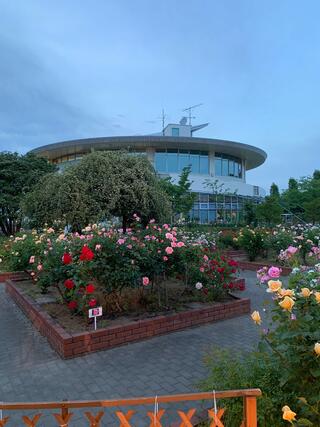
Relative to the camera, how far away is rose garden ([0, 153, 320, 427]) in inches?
91.3

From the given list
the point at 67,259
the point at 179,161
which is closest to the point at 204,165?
the point at 179,161

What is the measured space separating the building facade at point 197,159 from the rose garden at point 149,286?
61.7 ft

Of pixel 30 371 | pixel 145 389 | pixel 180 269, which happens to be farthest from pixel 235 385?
pixel 180 269

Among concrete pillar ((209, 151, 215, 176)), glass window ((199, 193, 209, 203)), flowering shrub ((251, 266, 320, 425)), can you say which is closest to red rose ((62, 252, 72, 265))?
flowering shrub ((251, 266, 320, 425))

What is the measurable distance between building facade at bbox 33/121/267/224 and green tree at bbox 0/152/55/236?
940cm

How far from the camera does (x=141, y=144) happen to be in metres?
30.6

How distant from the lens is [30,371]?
395 cm

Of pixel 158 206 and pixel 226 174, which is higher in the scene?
pixel 226 174

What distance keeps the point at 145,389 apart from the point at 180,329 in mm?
1871

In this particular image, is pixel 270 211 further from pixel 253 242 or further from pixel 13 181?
pixel 13 181

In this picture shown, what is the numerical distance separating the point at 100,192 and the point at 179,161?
79.6 ft

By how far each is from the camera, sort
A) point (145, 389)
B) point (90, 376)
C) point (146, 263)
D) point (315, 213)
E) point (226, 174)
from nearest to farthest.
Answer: point (145, 389), point (90, 376), point (146, 263), point (315, 213), point (226, 174)

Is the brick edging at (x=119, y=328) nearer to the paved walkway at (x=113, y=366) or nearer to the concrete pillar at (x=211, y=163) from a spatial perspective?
the paved walkway at (x=113, y=366)

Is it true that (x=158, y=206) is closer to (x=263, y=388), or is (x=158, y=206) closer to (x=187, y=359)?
(x=187, y=359)
